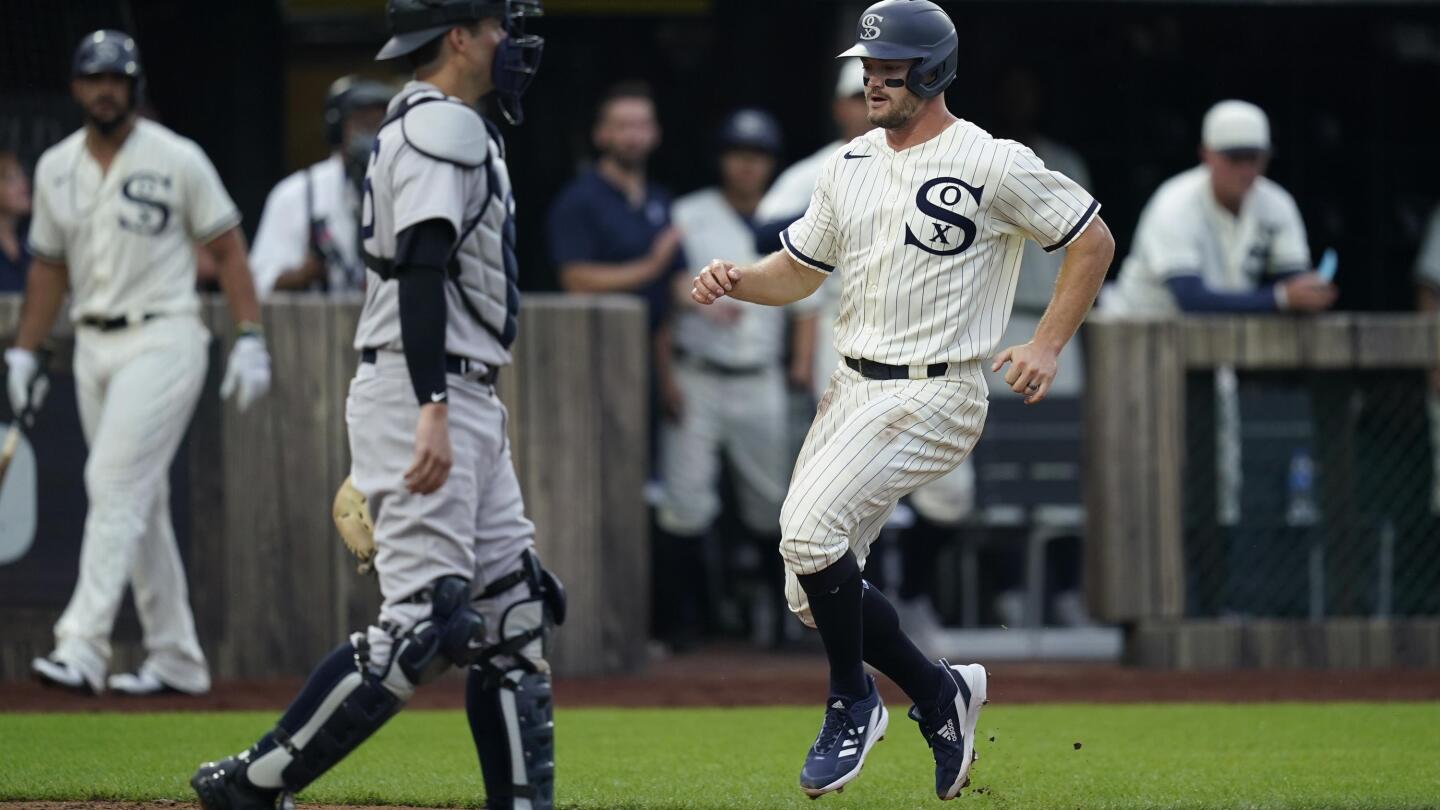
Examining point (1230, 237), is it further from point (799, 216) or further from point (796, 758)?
point (796, 758)

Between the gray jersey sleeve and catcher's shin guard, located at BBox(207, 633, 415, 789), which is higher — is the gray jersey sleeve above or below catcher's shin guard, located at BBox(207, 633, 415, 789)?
above

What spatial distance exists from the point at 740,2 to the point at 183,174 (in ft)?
14.6

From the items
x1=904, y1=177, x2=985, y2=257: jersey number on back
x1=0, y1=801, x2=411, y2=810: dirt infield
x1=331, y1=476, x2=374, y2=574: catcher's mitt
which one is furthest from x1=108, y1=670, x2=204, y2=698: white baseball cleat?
x1=904, y1=177, x2=985, y2=257: jersey number on back

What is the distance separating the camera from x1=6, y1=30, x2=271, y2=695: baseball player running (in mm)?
7375

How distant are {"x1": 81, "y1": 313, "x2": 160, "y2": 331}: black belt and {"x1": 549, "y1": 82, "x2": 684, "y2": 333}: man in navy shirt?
229cm

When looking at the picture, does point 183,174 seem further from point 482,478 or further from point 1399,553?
point 1399,553

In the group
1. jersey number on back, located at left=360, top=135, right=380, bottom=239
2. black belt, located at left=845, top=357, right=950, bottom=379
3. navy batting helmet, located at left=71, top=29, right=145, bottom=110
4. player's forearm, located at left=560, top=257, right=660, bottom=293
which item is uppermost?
navy batting helmet, located at left=71, top=29, right=145, bottom=110

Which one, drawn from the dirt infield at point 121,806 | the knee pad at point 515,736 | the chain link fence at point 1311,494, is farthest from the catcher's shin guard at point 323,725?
the chain link fence at point 1311,494

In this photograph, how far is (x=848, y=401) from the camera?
A: 5.32 metres

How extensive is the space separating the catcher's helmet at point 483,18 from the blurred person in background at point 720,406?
14.5 feet

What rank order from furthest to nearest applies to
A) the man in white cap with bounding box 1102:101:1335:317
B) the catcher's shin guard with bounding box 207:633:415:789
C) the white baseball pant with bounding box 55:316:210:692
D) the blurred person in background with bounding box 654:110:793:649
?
the blurred person in background with bounding box 654:110:793:649
the man in white cap with bounding box 1102:101:1335:317
the white baseball pant with bounding box 55:316:210:692
the catcher's shin guard with bounding box 207:633:415:789

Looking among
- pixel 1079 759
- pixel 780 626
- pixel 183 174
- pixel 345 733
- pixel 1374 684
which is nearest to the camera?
pixel 345 733

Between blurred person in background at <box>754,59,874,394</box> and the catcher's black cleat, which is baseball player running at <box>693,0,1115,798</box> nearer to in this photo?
the catcher's black cleat

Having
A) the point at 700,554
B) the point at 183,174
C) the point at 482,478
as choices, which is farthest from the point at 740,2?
the point at 482,478
